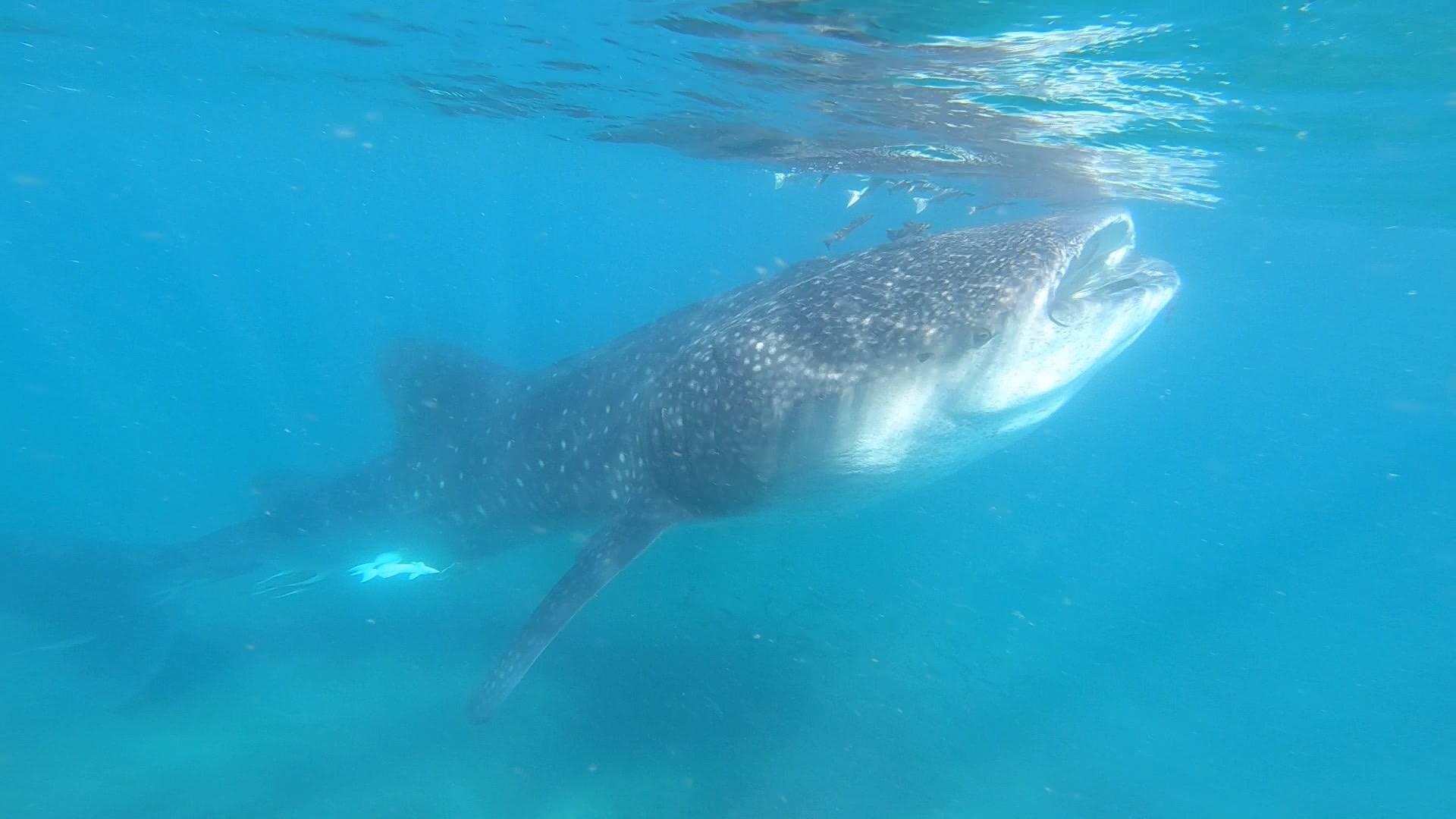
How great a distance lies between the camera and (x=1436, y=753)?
561 inches

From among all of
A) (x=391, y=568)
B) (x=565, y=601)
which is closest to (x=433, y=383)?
(x=391, y=568)

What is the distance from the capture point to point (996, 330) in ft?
15.1

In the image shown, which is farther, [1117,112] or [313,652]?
[1117,112]

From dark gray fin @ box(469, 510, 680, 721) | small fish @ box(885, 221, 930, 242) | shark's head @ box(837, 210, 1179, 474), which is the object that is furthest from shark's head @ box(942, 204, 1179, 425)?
dark gray fin @ box(469, 510, 680, 721)

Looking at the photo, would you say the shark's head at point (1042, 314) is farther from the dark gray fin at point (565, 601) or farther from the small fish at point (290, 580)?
the small fish at point (290, 580)

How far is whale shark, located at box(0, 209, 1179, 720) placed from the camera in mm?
4762

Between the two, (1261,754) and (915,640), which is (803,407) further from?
(1261,754)

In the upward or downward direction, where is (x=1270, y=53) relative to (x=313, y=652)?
upward

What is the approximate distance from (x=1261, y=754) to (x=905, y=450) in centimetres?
1200

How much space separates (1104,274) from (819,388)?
2259 millimetres

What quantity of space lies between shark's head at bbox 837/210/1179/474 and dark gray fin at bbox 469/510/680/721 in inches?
70.5

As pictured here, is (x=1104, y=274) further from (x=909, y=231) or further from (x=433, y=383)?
(x=433, y=383)

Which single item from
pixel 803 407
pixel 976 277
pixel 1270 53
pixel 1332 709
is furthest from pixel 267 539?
pixel 1332 709

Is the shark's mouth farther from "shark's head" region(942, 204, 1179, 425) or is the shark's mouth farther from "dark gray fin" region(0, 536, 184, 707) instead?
"dark gray fin" region(0, 536, 184, 707)
